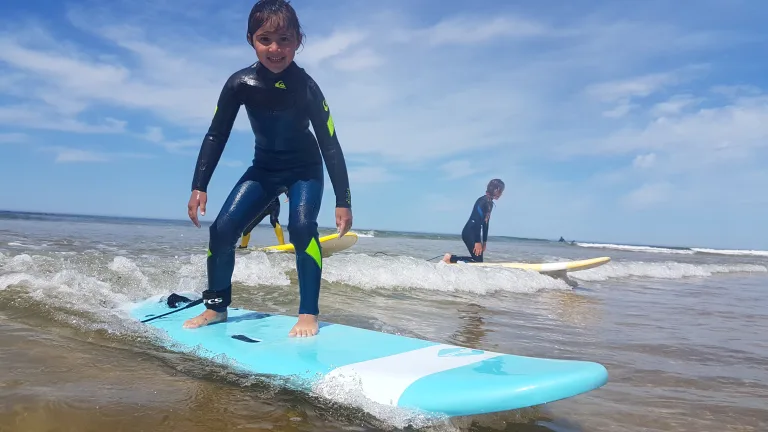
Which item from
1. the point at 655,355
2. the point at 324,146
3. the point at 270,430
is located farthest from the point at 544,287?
the point at 270,430

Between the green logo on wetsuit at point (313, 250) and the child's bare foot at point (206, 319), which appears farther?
the child's bare foot at point (206, 319)

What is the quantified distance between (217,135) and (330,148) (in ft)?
2.28

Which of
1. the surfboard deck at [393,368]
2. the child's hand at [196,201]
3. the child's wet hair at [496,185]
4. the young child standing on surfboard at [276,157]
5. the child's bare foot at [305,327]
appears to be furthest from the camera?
the child's wet hair at [496,185]

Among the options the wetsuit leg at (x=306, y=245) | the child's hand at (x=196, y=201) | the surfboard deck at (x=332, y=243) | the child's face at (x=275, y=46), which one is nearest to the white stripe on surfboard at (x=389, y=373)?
the wetsuit leg at (x=306, y=245)

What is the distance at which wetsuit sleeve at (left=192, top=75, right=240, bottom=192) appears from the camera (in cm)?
306

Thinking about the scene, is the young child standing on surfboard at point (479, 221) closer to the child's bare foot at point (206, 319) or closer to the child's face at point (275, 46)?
the child's bare foot at point (206, 319)

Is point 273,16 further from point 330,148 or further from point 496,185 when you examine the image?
point 496,185

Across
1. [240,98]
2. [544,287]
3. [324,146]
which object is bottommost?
[544,287]

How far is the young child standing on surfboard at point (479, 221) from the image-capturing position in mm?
8305

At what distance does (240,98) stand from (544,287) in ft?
21.1

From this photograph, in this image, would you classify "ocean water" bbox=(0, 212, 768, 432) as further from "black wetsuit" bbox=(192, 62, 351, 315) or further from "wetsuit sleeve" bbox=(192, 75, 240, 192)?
"wetsuit sleeve" bbox=(192, 75, 240, 192)

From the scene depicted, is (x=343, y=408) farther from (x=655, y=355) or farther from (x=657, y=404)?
(x=655, y=355)

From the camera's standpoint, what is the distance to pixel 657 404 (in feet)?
7.45

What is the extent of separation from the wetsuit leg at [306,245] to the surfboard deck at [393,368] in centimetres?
20
